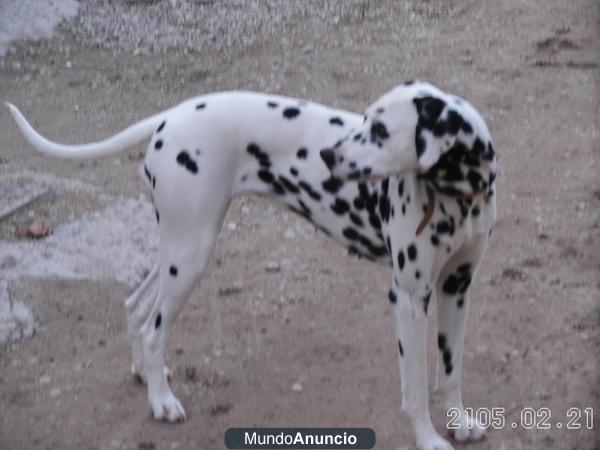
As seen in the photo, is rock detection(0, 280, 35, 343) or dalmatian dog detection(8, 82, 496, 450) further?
rock detection(0, 280, 35, 343)

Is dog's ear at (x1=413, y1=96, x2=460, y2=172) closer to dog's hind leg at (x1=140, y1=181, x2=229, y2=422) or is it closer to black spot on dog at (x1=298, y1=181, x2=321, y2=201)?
black spot on dog at (x1=298, y1=181, x2=321, y2=201)

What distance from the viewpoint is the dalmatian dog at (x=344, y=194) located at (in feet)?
13.1

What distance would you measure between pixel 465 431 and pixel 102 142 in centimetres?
215

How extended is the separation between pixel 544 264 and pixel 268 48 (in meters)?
4.06

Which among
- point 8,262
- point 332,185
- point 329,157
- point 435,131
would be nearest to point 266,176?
point 332,185

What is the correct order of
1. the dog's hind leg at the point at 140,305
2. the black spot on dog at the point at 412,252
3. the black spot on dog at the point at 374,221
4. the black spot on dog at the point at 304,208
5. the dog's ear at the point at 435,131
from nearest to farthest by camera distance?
1. the dog's ear at the point at 435,131
2. the black spot on dog at the point at 412,252
3. the black spot on dog at the point at 374,221
4. the black spot on dog at the point at 304,208
5. the dog's hind leg at the point at 140,305

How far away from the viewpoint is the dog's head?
3.83 m

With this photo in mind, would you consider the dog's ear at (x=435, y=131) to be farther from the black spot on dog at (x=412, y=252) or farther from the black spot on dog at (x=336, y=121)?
the black spot on dog at (x=336, y=121)

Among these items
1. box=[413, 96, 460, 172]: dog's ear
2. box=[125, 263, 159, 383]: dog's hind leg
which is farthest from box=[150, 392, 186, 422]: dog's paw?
box=[413, 96, 460, 172]: dog's ear

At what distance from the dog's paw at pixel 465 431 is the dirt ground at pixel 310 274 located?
0.06 m

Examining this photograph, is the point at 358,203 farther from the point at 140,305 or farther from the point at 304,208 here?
the point at 140,305

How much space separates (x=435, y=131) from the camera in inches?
150

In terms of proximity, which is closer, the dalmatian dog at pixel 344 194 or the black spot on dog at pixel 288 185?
the dalmatian dog at pixel 344 194

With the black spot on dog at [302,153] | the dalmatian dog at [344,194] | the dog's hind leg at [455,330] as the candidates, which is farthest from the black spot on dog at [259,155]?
the dog's hind leg at [455,330]
